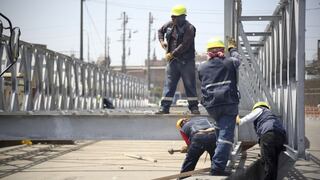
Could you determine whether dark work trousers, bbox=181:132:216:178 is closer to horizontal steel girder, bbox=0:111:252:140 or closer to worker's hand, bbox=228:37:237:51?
worker's hand, bbox=228:37:237:51

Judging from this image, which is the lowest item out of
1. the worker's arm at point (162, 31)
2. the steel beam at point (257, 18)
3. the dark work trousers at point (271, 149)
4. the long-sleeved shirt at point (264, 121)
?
the dark work trousers at point (271, 149)

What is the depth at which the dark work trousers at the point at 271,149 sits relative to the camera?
6595 mm

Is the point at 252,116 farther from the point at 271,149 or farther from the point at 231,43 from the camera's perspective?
the point at 231,43

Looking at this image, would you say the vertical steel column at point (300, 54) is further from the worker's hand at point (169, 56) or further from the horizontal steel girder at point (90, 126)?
the worker's hand at point (169, 56)

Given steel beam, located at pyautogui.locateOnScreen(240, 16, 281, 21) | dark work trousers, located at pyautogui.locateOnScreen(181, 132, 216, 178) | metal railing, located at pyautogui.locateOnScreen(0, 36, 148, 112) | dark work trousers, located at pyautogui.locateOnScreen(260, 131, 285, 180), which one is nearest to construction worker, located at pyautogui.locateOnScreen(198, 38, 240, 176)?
dark work trousers, located at pyautogui.locateOnScreen(181, 132, 216, 178)

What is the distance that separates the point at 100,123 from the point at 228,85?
2.67m

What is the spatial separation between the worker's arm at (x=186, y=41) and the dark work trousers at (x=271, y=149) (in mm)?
1841

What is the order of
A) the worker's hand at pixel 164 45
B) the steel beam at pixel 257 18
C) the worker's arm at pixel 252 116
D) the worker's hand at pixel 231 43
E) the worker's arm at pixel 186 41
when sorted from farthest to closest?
1. the steel beam at pixel 257 18
2. the worker's hand at pixel 164 45
3. the worker's arm at pixel 186 41
4. the worker's arm at pixel 252 116
5. the worker's hand at pixel 231 43

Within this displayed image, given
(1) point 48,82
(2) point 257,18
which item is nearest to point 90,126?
(2) point 257,18

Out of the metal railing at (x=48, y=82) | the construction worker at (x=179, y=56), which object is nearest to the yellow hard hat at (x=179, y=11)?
the construction worker at (x=179, y=56)

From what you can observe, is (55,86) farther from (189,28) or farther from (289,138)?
(289,138)

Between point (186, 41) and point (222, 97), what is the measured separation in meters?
2.19

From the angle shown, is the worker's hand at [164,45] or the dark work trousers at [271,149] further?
the worker's hand at [164,45]

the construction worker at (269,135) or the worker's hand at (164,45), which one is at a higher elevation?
the worker's hand at (164,45)
